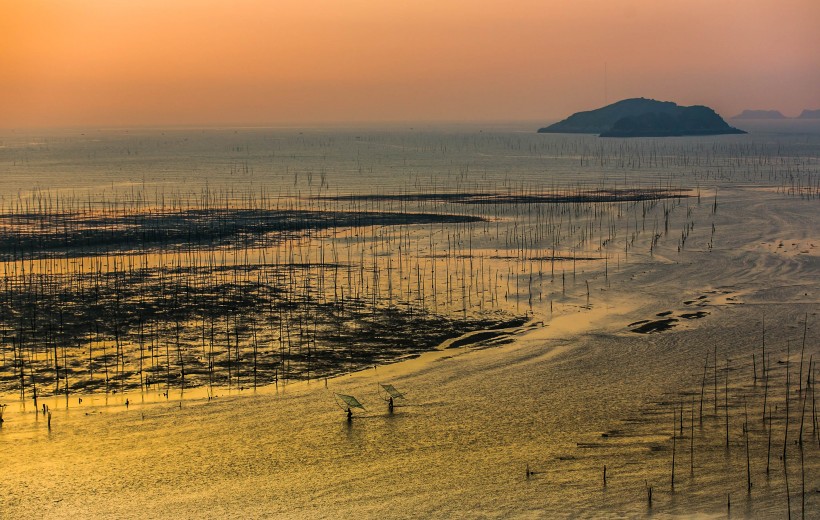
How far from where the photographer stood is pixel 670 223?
2024 inches

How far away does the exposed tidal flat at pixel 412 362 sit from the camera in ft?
59.0

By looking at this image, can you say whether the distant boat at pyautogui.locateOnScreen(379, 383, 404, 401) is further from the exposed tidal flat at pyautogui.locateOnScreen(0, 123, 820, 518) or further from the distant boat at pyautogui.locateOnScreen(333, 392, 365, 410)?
the distant boat at pyautogui.locateOnScreen(333, 392, 365, 410)

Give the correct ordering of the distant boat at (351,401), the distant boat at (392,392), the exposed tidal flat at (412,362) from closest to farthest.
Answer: the exposed tidal flat at (412,362)
the distant boat at (351,401)
the distant boat at (392,392)

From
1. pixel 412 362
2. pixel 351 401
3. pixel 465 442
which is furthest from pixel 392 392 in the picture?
pixel 412 362

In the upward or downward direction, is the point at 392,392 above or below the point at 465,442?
above

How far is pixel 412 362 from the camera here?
2644 centimetres

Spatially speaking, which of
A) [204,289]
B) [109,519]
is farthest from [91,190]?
[109,519]

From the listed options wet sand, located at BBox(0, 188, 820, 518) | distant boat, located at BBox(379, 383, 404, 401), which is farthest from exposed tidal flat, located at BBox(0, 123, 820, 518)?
distant boat, located at BBox(379, 383, 404, 401)

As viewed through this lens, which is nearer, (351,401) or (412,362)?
(351,401)

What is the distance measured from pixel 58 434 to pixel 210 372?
5.06 m

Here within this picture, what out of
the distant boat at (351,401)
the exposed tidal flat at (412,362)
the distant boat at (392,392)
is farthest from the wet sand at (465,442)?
the distant boat at (351,401)

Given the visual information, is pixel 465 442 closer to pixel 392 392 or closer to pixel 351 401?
pixel 392 392

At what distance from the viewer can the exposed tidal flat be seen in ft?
59.0

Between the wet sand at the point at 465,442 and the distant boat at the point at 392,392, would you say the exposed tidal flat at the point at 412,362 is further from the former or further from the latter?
the distant boat at the point at 392,392
